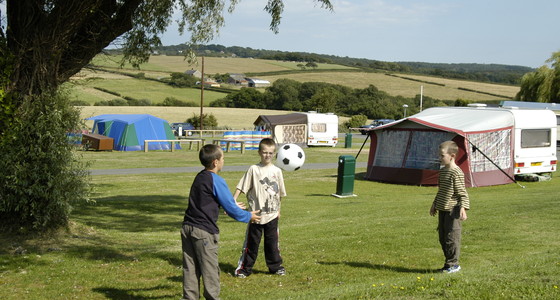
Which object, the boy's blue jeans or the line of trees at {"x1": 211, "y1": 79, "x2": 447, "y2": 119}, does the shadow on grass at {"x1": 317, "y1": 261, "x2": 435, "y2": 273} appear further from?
the line of trees at {"x1": 211, "y1": 79, "x2": 447, "y2": 119}

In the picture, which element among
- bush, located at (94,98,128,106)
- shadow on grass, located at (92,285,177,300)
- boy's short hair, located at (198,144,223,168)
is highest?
bush, located at (94,98,128,106)

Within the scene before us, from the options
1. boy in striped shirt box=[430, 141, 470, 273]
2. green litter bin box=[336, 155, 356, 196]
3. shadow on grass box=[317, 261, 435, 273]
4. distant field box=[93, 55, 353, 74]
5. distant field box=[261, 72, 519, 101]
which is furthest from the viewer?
distant field box=[93, 55, 353, 74]

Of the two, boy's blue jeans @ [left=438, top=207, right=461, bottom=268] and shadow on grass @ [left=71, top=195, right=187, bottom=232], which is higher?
boy's blue jeans @ [left=438, top=207, right=461, bottom=268]

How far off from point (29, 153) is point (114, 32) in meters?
2.69

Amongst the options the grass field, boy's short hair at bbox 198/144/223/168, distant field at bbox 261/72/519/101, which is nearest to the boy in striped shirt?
the grass field

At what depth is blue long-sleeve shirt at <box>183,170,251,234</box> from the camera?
5672 mm

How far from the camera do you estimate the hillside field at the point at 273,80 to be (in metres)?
76.1

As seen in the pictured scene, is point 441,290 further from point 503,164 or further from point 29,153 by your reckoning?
point 503,164

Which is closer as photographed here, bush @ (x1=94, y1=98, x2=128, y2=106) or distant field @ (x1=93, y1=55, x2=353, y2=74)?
bush @ (x1=94, y1=98, x2=128, y2=106)

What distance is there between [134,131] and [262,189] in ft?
99.1

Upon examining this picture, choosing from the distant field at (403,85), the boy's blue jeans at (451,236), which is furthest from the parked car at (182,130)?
the boy's blue jeans at (451,236)

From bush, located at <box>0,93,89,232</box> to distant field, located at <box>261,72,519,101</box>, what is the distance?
7839 cm

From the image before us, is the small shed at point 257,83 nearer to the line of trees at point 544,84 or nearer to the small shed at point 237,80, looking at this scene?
the small shed at point 237,80

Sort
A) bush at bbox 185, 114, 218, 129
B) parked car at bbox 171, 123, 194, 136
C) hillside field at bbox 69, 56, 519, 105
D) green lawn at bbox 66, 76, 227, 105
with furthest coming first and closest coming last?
hillside field at bbox 69, 56, 519, 105 < green lawn at bbox 66, 76, 227, 105 < bush at bbox 185, 114, 218, 129 < parked car at bbox 171, 123, 194, 136
